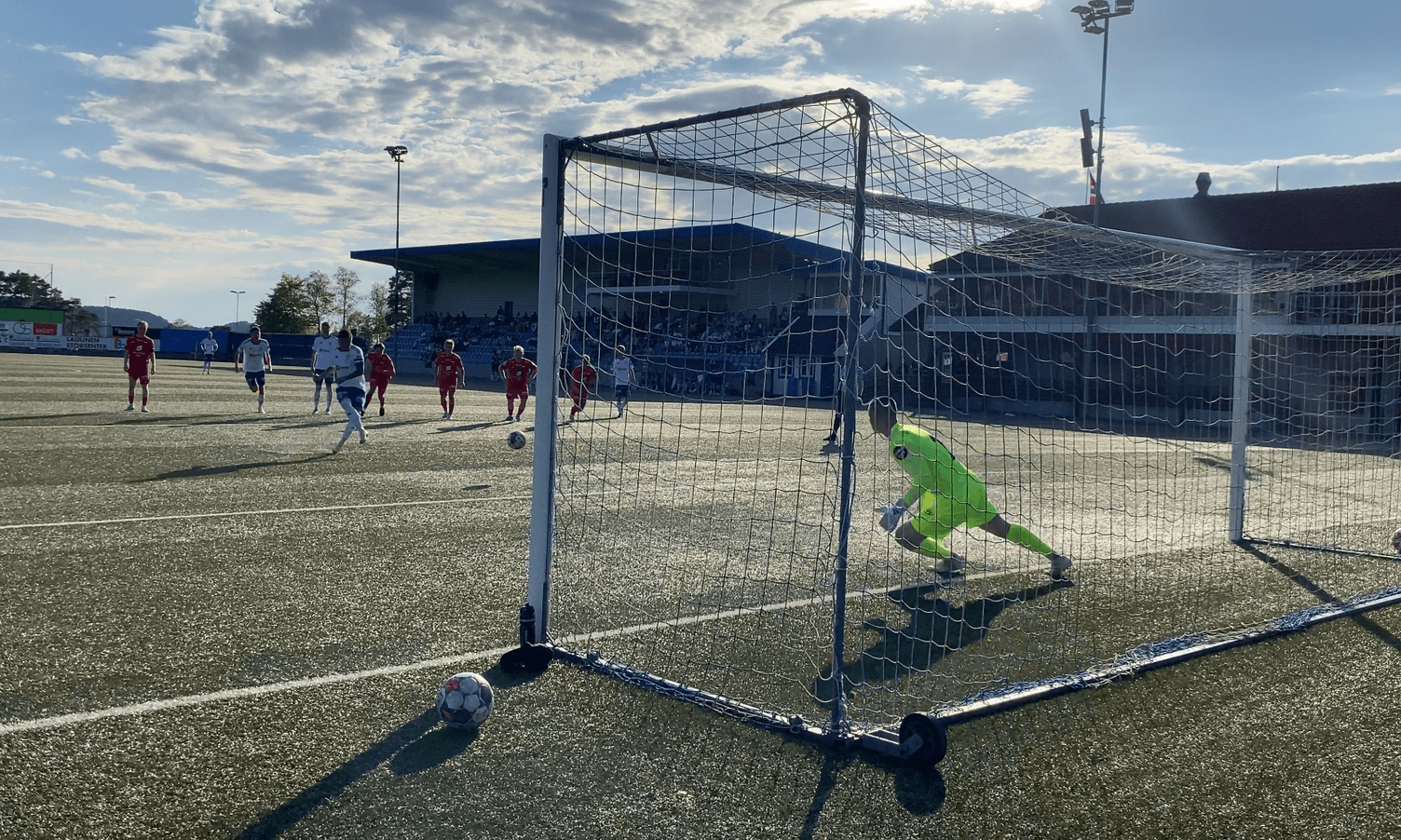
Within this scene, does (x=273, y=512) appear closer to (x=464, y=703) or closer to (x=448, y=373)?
(x=464, y=703)

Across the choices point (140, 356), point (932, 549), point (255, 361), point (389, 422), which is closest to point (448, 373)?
point (389, 422)

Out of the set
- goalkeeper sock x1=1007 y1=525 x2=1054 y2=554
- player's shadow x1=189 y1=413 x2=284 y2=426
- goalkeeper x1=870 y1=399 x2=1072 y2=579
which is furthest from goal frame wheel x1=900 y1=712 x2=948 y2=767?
player's shadow x1=189 y1=413 x2=284 y2=426

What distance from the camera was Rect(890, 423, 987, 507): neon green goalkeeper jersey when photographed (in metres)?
6.56

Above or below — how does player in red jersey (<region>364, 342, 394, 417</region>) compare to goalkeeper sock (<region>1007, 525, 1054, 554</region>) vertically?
above

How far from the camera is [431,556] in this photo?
7160 millimetres

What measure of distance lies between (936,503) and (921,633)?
105cm

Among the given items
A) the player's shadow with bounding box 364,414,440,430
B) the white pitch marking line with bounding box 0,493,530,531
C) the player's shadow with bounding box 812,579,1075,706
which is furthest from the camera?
the player's shadow with bounding box 364,414,440,430

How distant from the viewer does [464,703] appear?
389 cm

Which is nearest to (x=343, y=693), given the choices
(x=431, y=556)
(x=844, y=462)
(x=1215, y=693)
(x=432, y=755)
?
(x=432, y=755)

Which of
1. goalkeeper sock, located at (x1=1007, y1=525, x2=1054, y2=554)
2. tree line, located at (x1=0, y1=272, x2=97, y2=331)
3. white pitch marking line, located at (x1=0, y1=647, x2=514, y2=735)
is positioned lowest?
white pitch marking line, located at (x1=0, y1=647, x2=514, y2=735)

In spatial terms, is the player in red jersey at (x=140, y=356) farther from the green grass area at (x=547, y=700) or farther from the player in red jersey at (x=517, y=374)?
the green grass area at (x=547, y=700)

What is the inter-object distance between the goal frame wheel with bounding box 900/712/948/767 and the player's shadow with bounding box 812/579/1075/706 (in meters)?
0.70

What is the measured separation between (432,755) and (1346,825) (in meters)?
3.09

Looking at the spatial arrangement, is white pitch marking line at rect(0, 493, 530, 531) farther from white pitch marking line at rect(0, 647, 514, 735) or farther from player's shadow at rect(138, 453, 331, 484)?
white pitch marking line at rect(0, 647, 514, 735)
